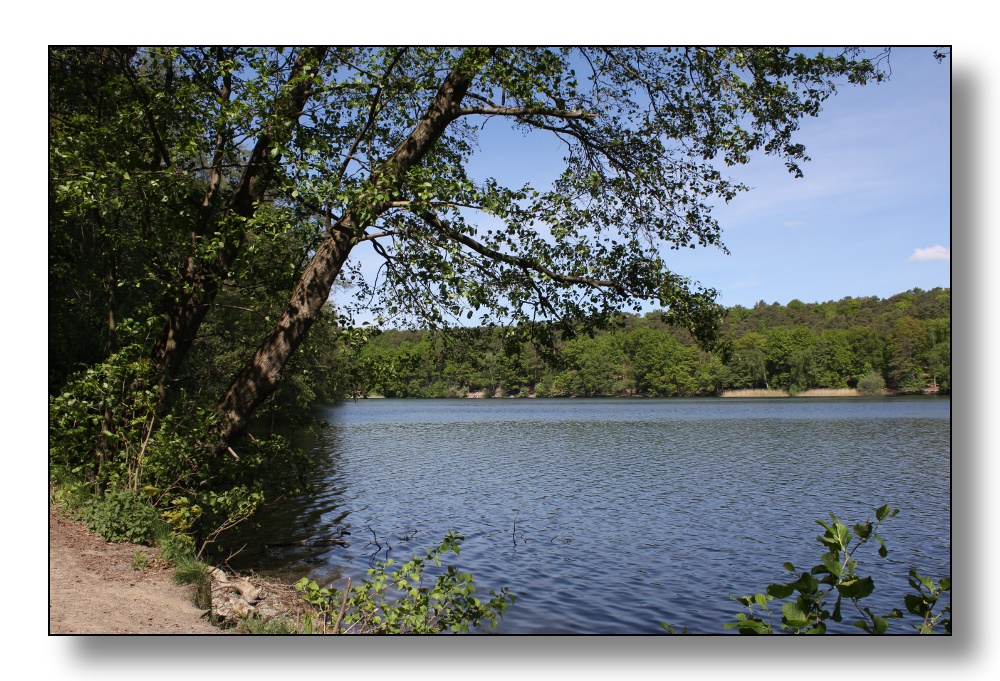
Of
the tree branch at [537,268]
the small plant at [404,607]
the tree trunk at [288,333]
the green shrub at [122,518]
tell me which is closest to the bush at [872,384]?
the tree branch at [537,268]

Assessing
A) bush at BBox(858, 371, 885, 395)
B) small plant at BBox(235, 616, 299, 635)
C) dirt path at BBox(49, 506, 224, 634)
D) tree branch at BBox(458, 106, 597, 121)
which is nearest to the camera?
dirt path at BBox(49, 506, 224, 634)

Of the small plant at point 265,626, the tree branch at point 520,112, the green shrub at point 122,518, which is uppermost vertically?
the tree branch at point 520,112

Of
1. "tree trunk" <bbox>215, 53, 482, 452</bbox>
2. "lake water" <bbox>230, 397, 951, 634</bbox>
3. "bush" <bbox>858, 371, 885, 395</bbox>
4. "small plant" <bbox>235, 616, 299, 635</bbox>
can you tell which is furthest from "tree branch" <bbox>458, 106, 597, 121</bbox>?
"bush" <bbox>858, 371, 885, 395</bbox>

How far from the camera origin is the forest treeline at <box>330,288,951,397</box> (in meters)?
6.21

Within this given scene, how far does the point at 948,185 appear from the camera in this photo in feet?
17.3

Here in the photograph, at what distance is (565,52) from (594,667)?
176 inches

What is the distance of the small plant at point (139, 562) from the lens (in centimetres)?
587

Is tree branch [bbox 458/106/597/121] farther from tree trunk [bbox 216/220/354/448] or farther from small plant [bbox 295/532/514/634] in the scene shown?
small plant [bbox 295/532/514/634]

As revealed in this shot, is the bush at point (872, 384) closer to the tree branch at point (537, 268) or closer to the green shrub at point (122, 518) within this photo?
the tree branch at point (537, 268)

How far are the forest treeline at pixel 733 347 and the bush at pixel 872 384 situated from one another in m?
0.03

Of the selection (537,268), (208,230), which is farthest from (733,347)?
(208,230)

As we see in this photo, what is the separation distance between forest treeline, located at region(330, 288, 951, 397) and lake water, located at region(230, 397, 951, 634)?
2.72 feet
